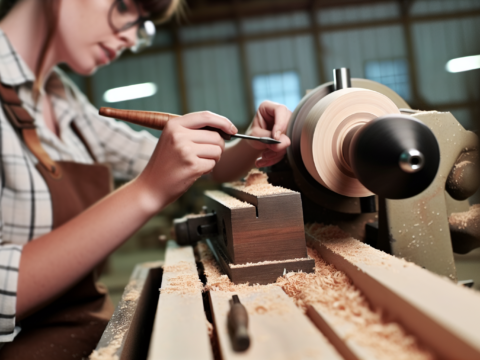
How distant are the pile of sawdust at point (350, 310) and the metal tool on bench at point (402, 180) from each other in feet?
0.47

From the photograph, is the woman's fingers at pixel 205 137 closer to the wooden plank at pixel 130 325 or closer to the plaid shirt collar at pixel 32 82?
the wooden plank at pixel 130 325

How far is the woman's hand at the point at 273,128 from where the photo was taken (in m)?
0.76

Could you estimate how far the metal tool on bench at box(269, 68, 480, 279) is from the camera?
476 mm

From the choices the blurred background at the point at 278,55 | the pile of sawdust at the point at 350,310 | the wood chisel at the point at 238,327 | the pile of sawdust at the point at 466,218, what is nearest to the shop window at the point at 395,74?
the blurred background at the point at 278,55

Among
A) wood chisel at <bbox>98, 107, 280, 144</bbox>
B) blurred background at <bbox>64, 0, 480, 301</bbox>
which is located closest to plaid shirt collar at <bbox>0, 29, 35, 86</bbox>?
wood chisel at <bbox>98, 107, 280, 144</bbox>

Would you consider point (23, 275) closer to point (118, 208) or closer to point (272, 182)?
point (118, 208)

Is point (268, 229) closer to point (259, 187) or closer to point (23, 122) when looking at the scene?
point (259, 187)

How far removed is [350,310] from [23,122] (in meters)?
0.89

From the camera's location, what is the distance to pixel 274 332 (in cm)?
38

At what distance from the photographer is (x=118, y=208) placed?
685 mm

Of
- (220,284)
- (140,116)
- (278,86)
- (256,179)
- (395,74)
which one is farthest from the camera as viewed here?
(278,86)

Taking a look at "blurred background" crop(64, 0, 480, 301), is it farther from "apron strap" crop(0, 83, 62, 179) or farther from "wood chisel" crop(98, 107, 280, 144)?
"wood chisel" crop(98, 107, 280, 144)

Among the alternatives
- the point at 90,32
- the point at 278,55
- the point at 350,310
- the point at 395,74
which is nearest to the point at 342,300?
the point at 350,310

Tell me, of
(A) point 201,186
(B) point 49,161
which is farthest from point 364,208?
(A) point 201,186
